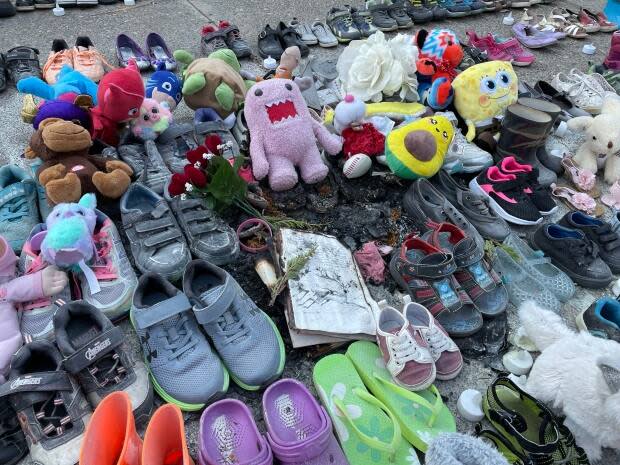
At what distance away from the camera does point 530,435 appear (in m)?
1.68

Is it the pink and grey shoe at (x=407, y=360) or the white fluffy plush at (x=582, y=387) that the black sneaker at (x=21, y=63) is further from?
the white fluffy plush at (x=582, y=387)

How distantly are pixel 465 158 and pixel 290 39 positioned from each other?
1.84m

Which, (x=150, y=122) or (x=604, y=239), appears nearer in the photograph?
(x=604, y=239)

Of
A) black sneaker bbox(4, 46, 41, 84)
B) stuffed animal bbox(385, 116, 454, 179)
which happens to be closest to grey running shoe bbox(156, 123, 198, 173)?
stuffed animal bbox(385, 116, 454, 179)

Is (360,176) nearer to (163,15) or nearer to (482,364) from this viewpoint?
(482,364)

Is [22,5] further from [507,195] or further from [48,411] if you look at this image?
[507,195]

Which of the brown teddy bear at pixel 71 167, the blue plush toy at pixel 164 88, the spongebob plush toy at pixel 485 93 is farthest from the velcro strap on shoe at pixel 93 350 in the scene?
the spongebob plush toy at pixel 485 93

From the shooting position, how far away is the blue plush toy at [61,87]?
2533 millimetres

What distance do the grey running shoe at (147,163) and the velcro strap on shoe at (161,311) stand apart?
820mm

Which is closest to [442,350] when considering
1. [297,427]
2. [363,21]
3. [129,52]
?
[297,427]

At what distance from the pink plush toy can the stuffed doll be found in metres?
1.04

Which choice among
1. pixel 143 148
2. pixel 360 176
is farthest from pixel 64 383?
pixel 360 176

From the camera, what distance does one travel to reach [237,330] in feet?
5.99

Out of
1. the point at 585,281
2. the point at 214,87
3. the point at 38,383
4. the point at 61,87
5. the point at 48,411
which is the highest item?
the point at 61,87
